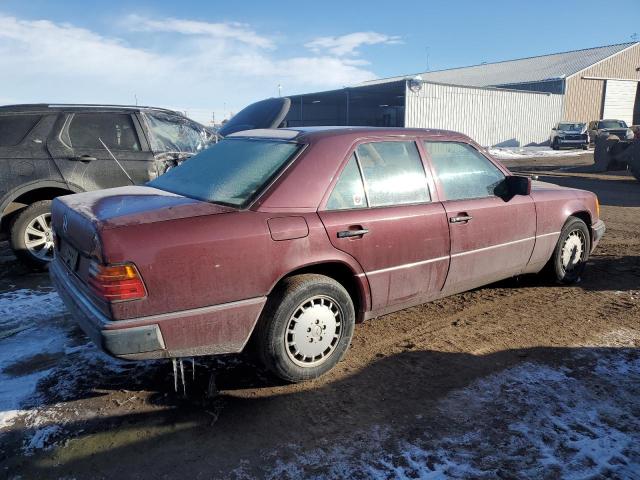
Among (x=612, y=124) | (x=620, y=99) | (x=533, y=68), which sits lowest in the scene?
(x=612, y=124)

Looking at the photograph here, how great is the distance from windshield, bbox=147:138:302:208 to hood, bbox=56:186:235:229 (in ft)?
0.40

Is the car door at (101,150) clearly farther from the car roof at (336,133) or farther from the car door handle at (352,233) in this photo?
the car door handle at (352,233)

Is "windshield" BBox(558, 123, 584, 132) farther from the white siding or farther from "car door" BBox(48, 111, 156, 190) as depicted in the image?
"car door" BBox(48, 111, 156, 190)

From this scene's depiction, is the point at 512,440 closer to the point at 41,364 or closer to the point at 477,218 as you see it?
the point at 477,218

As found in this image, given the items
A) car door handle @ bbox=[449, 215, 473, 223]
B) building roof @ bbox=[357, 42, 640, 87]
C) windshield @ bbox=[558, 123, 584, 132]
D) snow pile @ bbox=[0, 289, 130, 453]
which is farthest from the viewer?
building roof @ bbox=[357, 42, 640, 87]

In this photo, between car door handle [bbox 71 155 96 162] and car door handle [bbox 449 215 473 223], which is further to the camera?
car door handle [bbox 71 155 96 162]

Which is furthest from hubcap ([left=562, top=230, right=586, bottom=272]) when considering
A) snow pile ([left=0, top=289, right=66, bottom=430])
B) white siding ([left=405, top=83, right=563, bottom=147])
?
white siding ([left=405, top=83, right=563, bottom=147])

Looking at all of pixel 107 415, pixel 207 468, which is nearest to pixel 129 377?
pixel 107 415

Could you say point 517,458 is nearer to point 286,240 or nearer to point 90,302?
point 286,240

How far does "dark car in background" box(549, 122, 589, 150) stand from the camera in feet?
96.1

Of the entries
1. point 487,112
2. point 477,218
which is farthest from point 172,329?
point 487,112

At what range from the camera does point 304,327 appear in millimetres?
3119

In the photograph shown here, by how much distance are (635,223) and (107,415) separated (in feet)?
27.3

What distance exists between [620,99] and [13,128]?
46.1m
